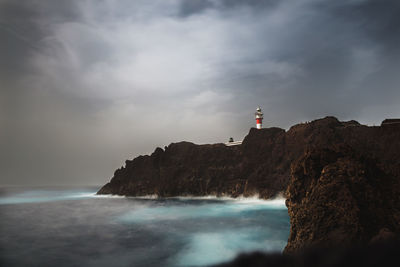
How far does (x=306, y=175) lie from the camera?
1095 centimetres

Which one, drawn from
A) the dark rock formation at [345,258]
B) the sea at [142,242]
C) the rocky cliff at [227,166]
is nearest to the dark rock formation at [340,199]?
the sea at [142,242]

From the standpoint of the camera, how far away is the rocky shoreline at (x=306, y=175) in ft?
29.3

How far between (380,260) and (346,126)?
5036 cm

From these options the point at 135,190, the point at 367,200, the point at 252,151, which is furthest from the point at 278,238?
the point at 135,190

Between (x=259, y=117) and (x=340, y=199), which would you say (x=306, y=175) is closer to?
(x=340, y=199)

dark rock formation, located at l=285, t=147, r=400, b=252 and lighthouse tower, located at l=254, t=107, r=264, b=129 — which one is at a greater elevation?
lighthouse tower, located at l=254, t=107, r=264, b=129

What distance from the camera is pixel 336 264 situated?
0.91m

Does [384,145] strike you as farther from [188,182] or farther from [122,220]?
[188,182]

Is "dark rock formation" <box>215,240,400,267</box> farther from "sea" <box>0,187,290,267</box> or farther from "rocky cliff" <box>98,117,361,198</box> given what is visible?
"rocky cliff" <box>98,117,361,198</box>

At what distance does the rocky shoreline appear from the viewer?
29.3 ft

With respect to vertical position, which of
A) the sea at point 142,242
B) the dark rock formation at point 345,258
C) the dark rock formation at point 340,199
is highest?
the dark rock formation at point 345,258

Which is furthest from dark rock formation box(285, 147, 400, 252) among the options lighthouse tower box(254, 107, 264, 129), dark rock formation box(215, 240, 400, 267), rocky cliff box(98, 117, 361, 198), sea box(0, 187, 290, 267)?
lighthouse tower box(254, 107, 264, 129)

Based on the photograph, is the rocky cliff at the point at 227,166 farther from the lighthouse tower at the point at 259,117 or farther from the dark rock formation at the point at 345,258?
the dark rock formation at the point at 345,258

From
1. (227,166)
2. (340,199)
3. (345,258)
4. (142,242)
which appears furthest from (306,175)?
Result: (227,166)
